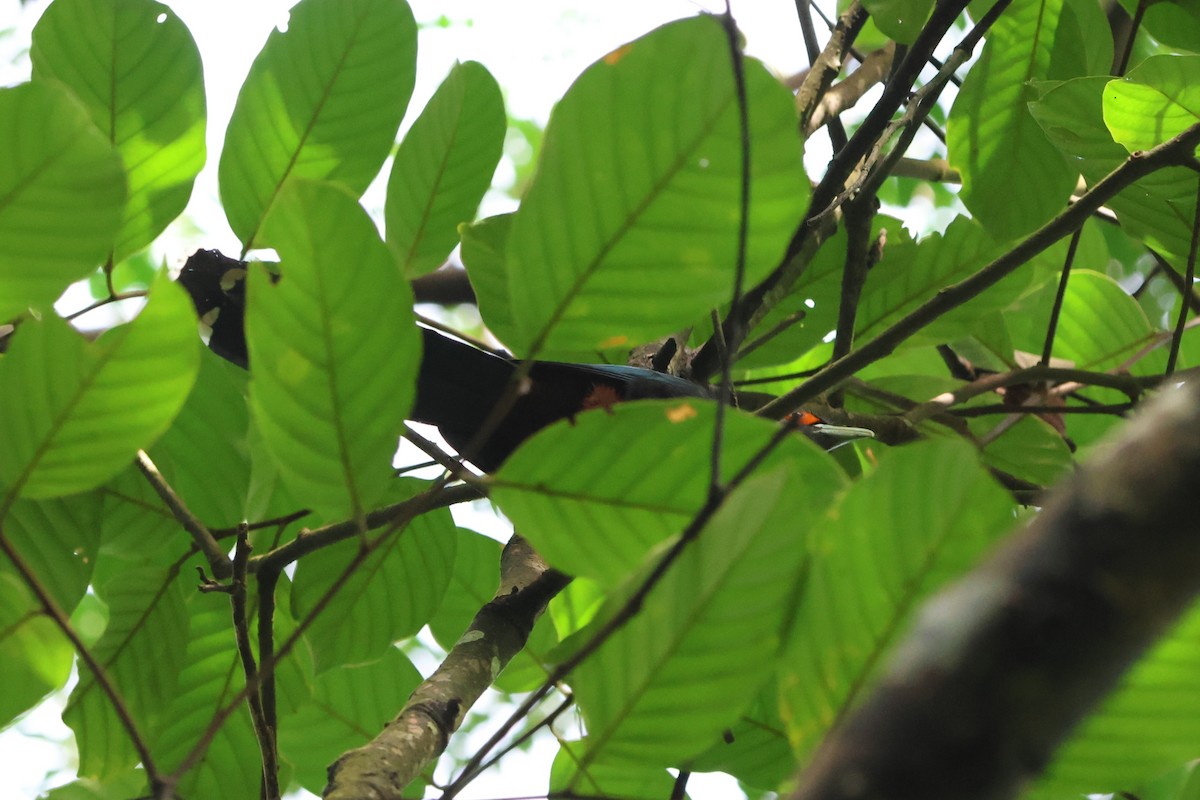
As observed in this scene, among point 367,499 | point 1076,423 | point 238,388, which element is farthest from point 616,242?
point 1076,423

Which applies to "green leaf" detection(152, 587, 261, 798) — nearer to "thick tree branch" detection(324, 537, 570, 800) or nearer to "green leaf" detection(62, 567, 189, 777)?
"green leaf" detection(62, 567, 189, 777)

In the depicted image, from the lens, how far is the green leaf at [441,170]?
1199 millimetres

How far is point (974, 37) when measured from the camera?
1.38 metres

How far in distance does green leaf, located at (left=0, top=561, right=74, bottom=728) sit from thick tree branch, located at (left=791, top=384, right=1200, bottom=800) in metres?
0.87

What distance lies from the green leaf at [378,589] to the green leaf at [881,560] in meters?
0.78

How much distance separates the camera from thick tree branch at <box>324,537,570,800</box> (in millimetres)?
A: 797

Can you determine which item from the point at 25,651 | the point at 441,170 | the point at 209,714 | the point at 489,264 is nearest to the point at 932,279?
the point at 489,264

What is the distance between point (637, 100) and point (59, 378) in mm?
Result: 456

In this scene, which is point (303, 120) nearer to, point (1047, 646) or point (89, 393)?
point (89, 393)

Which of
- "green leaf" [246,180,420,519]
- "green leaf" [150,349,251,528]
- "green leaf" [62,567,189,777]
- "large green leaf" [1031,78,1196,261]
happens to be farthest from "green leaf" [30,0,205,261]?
"large green leaf" [1031,78,1196,261]

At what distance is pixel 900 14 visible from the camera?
135 cm

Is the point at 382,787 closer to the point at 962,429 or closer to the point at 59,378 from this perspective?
the point at 59,378

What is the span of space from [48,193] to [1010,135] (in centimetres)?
129

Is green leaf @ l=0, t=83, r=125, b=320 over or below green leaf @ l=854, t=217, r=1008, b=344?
below
